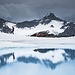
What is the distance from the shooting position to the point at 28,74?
14312 mm

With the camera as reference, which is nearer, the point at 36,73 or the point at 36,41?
the point at 36,73

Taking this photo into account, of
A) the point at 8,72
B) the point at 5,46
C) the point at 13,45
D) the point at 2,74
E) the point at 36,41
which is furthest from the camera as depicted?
the point at 36,41

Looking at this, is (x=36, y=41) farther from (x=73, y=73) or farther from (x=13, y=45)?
(x=73, y=73)

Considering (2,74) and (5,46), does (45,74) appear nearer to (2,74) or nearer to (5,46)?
(2,74)

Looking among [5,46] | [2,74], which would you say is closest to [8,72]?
[2,74]

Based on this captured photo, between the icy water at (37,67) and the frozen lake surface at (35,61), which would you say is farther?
the frozen lake surface at (35,61)

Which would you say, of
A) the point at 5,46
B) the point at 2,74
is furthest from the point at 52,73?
the point at 5,46

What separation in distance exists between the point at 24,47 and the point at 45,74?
691 inches

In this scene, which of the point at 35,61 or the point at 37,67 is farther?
the point at 35,61

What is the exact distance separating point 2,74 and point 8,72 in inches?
37.2

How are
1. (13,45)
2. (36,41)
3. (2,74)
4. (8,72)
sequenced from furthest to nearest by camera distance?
(36,41)
(13,45)
(8,72)
(2,74)

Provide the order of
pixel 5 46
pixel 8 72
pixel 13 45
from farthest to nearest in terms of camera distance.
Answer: pixel 13 45, pixel 5 46, pixel 8 72

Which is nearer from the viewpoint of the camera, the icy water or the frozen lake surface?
the icy water

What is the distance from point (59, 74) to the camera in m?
14.3
